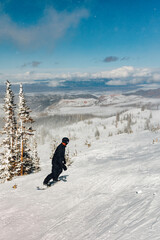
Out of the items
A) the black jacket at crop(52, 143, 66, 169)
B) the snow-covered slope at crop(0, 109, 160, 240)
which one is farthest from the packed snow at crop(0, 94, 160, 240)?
the black jacket at crop(52, 143, 66, 169)

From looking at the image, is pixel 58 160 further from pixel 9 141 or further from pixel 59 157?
pixel 9 141

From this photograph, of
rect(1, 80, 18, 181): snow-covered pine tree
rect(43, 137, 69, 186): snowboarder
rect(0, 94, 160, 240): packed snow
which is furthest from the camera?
rect(1, 80, 18, 181): snow-covered pine tree

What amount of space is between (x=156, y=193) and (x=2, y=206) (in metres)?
5.81

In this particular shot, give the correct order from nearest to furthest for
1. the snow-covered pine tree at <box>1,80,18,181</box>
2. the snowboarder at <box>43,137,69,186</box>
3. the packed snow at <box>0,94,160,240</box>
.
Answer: the packed snow at <box>0,94,160,240</box>, the snowboarder at <box>43,137,69,186</box>, the snow-covered pine tree at <box>1,80,18,181</box>

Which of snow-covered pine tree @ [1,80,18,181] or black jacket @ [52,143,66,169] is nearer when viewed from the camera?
black jacket @ [52,143,66,169]

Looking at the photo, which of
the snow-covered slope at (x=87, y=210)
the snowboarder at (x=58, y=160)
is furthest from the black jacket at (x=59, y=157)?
the snow-covered slope at (x=87, y=210)

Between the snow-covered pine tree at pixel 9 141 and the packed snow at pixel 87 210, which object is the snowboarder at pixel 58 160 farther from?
the snow-covered pine tree at pixel 9 141

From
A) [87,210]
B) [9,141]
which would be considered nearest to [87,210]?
[87,210]

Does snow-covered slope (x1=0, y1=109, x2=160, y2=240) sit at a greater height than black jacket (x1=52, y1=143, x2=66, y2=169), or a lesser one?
lesser

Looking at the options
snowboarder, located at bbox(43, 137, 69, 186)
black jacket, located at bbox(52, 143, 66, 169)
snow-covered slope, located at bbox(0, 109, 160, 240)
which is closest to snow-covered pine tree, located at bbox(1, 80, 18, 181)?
snow-covered slope, located at bbox(0, 109, 160, 240)

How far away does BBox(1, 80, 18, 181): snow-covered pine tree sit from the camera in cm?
1952

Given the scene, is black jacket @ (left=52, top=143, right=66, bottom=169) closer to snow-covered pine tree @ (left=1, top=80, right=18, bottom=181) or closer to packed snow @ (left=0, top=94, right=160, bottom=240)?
packed snow @ (left=0, top=94, right=160, bottom=240)

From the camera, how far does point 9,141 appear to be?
2070cm

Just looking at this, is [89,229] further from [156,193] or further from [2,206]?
[2,206]
